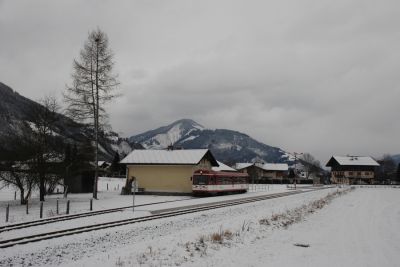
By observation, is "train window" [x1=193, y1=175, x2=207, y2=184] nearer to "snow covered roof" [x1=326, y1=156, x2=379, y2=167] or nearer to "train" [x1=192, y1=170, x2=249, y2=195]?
"train" [x1=192, y1=170, x2=249, y2=195]

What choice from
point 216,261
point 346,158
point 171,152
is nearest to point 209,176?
point 171,152

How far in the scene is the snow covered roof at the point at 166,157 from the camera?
4322 centimetres

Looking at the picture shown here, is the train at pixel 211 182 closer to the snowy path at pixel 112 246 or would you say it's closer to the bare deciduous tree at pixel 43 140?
the bare deciduous tree at pixel 43 140

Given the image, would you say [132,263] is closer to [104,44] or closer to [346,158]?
[104,44]

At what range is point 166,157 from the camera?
4509 cm

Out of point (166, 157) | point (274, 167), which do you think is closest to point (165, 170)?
point (166, 157)

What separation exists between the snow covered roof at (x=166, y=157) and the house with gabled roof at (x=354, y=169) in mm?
81765

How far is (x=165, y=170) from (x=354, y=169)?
90.7 m

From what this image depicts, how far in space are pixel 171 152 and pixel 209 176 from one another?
374 inches

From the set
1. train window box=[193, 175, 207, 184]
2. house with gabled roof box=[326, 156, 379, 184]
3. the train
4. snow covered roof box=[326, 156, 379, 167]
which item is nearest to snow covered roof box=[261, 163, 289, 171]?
house with gabled roof box=[326, 156, 379, 184]

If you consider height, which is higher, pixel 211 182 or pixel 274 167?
pixel 274 167

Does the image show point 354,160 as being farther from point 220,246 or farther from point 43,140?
point 220,246

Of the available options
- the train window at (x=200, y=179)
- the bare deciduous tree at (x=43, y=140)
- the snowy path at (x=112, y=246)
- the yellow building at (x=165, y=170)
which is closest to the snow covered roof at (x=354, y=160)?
the yellow building at (x=165, y=170)

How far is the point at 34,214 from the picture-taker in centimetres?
2189
